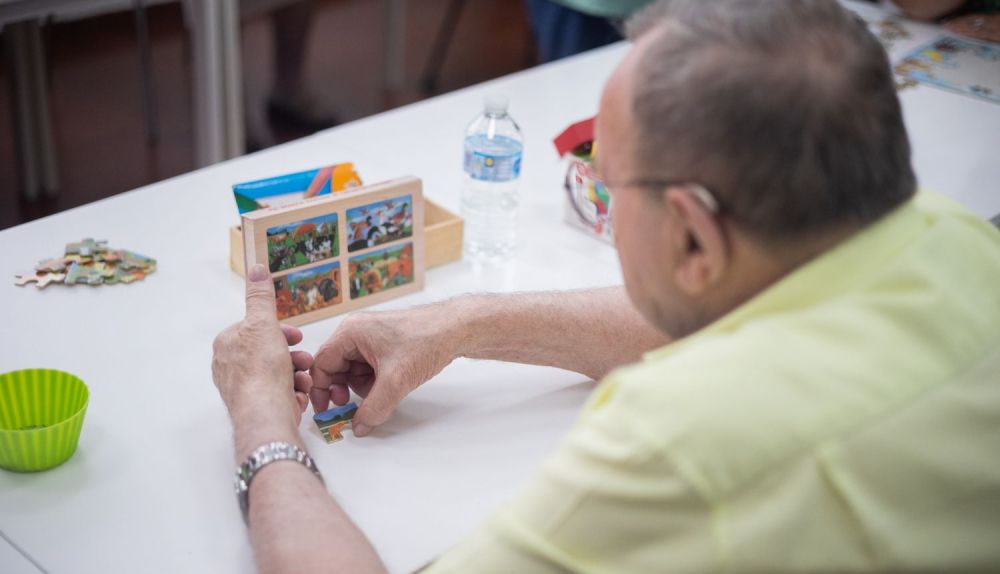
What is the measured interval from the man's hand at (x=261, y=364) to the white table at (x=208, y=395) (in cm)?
7

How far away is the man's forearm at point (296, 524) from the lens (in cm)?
101

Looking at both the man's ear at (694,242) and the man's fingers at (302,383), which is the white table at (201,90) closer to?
the man's fingers at (302,383)

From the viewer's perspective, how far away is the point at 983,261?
37.9 inches

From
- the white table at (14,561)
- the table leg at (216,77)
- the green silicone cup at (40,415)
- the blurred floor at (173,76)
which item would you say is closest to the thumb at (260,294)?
the green silicone cup at (40,415)

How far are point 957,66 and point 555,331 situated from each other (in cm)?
169

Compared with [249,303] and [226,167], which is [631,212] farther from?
[226,167]

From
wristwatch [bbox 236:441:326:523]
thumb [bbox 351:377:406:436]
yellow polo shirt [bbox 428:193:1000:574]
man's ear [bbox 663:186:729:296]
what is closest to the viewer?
yellow polo shirt [bbox 428:193:1000:574]

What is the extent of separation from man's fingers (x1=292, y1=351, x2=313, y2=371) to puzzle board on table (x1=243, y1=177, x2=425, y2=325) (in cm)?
15

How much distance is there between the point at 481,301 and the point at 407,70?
373cm

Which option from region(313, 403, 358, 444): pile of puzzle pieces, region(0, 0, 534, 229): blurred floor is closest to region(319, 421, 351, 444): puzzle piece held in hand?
region(313, 403, 358, 444): pile of puzzle pieces

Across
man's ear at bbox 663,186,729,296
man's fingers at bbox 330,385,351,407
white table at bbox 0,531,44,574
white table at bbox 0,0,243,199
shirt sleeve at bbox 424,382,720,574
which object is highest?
man's ear at bbox 663,186,729,296

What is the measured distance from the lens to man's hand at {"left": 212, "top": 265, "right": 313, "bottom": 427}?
1.20 metres

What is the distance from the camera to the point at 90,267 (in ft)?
5.05

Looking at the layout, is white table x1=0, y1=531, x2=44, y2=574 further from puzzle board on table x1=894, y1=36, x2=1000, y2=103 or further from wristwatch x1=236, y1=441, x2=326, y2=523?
puzzle board on table x1=894, y1=36, x2=1000, y2=103
